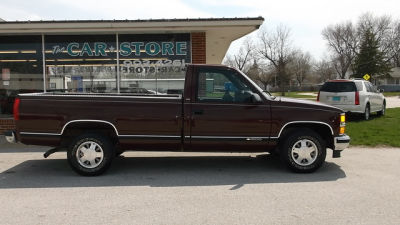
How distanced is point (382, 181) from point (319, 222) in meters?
2.34

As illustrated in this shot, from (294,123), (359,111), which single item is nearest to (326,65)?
(359,111)

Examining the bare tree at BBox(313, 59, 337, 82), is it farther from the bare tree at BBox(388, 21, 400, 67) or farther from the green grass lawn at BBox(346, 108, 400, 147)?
the green grass lawn at BBox(346, 108, 400, 147)

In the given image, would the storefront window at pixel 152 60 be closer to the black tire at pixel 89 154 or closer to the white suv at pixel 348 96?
the black tire at pixel 89 154

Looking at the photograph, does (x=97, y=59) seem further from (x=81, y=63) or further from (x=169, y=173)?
(x=169, y=173)

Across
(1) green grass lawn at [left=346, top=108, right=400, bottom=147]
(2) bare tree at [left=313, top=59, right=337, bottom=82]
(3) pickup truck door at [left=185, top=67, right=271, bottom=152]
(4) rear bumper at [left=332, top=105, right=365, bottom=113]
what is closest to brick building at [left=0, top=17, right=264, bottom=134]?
(1) green grass lawn at [left=346, top=108, right=400, bottom=147]

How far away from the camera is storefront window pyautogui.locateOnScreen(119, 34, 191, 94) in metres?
10.9

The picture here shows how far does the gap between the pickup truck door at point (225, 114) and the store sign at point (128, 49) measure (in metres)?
4.81

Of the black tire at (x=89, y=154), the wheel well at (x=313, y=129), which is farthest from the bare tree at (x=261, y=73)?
the black tire at (x=89, y=154)

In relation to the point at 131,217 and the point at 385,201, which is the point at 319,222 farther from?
the point at 131,217

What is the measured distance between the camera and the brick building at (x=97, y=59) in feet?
35.2

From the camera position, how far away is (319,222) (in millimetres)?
4121

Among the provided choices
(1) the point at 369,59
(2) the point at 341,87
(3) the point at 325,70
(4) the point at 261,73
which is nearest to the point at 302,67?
(3) the point at 325,70

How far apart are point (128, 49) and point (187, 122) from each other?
17.9ft

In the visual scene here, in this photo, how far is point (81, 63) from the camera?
11.0 m
